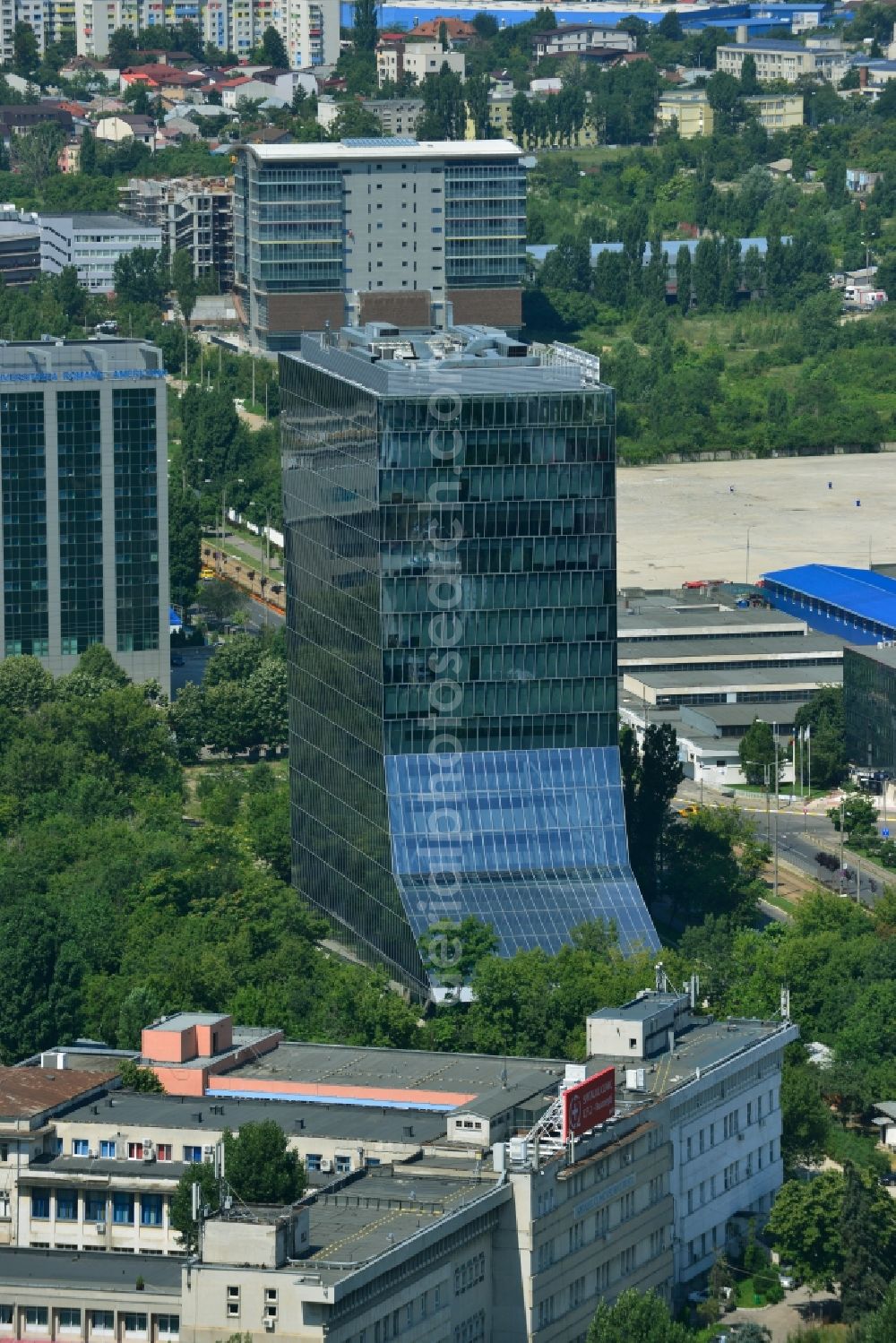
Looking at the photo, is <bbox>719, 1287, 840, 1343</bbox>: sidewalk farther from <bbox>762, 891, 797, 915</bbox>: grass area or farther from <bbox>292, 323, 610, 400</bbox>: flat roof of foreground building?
<bbox>762, 891, 797, 915</bbox>: grass area

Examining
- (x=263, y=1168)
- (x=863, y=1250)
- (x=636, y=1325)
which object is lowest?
(x=863, y=1250)

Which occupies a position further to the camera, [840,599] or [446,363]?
[840,599]

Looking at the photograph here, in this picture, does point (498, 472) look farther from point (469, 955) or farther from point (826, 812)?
point (826, 812)

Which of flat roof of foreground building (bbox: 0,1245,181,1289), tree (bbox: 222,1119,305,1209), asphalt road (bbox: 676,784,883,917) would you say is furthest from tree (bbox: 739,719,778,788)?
flat roof of foreground building (bbox: 0,1245,181,1289)

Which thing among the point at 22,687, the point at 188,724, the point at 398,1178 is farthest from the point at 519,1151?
the point at 188,724

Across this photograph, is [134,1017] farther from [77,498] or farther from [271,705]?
[77,498]

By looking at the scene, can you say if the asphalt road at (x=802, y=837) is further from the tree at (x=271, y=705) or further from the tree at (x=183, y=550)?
the tree at (x=183, y=550)
